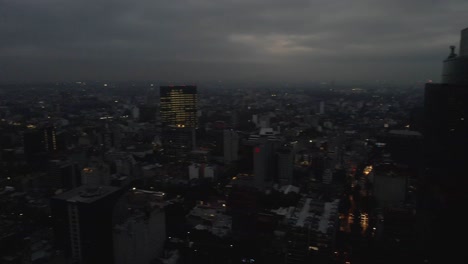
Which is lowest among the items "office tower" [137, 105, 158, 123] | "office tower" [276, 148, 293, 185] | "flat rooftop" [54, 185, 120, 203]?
"office tower" [276, 148, 293, 185]

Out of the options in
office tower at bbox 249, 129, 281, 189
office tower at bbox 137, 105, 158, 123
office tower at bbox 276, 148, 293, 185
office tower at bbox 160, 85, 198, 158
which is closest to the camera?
office tower at bbox 249, 129, 281, 189

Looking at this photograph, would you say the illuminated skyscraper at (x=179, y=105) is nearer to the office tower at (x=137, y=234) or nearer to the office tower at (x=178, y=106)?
the office tower at (x=178, y=106)

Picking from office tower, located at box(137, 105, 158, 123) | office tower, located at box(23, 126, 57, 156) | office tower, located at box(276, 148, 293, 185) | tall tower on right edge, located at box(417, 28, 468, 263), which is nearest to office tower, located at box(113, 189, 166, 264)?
tall tower on right edge, located at box(417, 28, 468, 263)

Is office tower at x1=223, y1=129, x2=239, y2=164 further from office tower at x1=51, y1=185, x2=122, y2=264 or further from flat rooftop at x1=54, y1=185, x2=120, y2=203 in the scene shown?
office tower at x1=51, y1=185, x2=122, y2=264

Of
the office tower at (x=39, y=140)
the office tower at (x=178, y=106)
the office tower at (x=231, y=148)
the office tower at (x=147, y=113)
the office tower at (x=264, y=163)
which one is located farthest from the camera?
the office tower at (x=147, y=113)

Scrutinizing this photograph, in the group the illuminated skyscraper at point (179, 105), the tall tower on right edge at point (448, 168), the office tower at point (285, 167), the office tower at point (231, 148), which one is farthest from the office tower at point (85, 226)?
the illuminated skyscraper at point (179, 105)
